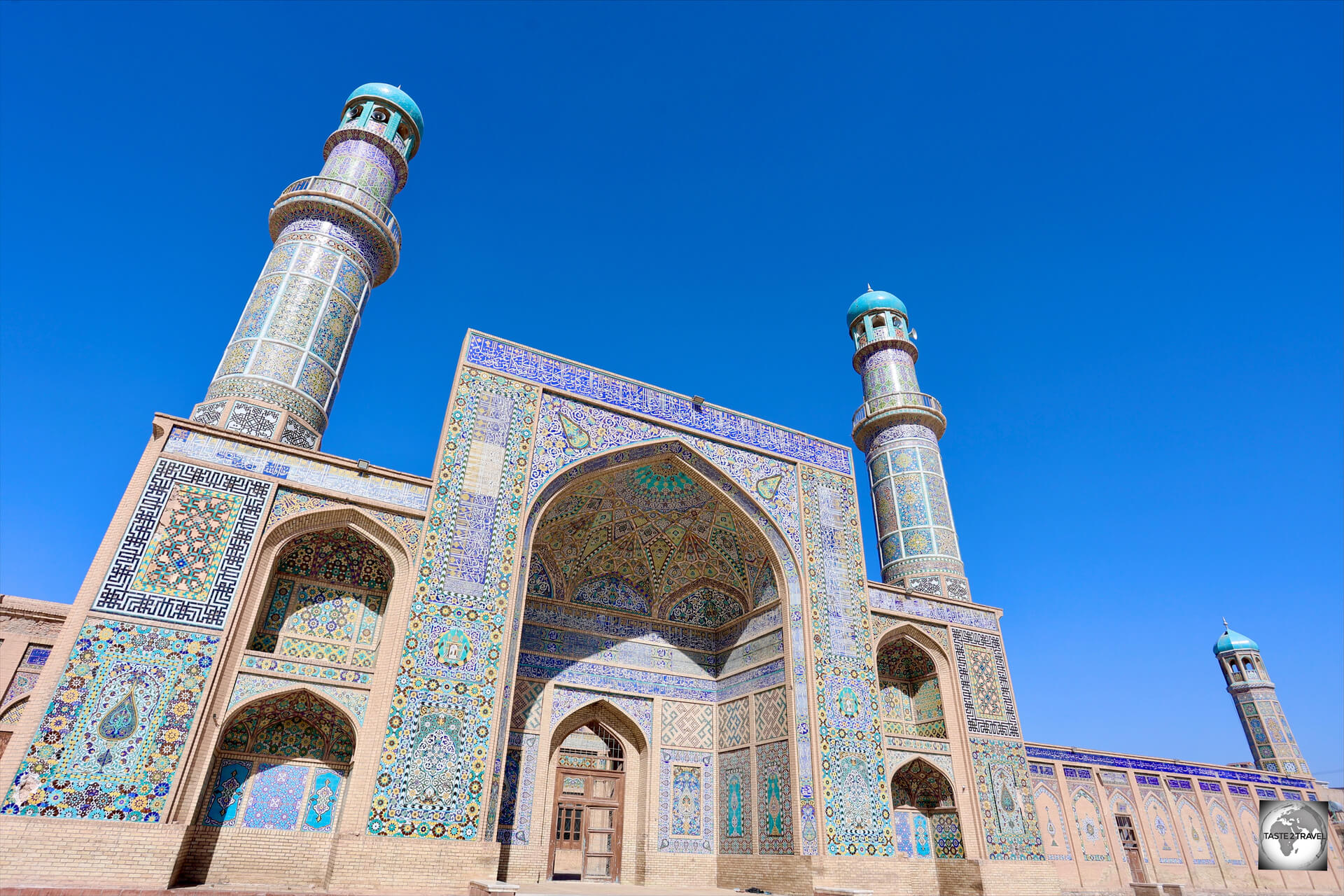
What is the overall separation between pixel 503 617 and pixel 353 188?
281 inches

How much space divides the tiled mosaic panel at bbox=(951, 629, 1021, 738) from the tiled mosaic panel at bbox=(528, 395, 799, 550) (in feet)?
10.5

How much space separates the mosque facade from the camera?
646 cm

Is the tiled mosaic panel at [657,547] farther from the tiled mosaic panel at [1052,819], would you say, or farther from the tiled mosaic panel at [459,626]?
the tiled mosaic panel at [1052,819]

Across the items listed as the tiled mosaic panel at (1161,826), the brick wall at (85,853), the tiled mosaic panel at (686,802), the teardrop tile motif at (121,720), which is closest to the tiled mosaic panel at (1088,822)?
the tiled mosaic panel at (1161,826)

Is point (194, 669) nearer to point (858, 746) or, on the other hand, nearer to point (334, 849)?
point (334, 849)

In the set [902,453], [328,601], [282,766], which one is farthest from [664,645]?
[902,453]

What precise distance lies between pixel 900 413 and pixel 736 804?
8128 millimetres

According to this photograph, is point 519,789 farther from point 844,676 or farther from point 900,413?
point 900,413

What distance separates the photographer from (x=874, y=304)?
646 inches

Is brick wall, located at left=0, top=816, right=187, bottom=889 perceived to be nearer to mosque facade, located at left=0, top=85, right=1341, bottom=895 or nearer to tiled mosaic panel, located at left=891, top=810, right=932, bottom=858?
mosque facade, located at left=0, top=85, right=1341, bottom=895

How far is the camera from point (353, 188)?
11.2 meters

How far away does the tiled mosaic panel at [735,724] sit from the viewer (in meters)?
10.3

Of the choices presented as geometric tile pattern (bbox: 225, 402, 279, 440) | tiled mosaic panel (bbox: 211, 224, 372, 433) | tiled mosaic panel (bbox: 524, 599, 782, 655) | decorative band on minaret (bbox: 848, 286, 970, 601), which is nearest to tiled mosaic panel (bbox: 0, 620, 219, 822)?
geometric tile pattern (bbox: 225, 402, 279, 440)

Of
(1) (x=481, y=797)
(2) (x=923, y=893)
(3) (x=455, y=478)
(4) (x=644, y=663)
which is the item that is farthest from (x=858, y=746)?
(3) (x=455, y=478)
